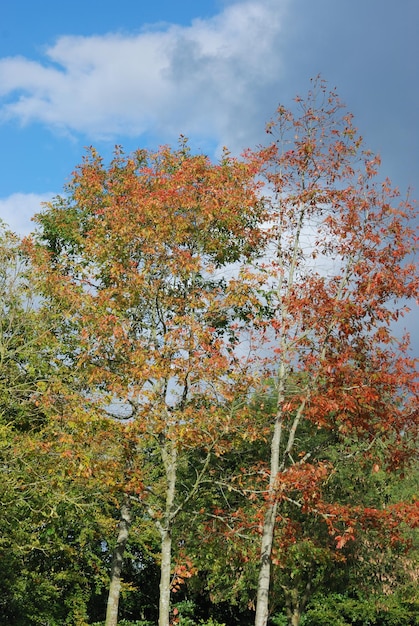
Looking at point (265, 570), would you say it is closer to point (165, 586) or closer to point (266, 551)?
point (266, 551)

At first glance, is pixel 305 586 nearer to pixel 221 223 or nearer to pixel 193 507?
pixel 193 507

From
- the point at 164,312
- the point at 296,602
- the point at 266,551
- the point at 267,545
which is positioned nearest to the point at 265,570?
the point at 266,551

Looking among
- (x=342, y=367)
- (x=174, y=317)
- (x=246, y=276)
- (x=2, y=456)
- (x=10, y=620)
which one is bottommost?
(x=10, y=620)

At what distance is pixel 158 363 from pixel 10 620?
14977 millimetres

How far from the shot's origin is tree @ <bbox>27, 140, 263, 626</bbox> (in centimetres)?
1591

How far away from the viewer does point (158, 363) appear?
16000 millimetres

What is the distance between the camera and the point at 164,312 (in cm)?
1798

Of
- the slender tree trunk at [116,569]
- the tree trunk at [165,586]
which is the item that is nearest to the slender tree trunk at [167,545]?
the tree trunk at [165,586]

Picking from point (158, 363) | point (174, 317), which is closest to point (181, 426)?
point (158, 363)

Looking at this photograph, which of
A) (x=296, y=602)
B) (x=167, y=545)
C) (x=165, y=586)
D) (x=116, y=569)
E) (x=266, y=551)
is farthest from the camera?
(x=296, y=602)

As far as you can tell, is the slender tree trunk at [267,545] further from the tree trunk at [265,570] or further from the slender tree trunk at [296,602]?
the slender tree trunk at [296,602]

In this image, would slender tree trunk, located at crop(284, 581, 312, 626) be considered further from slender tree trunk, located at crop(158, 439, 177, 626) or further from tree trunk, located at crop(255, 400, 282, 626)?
tree trunk, located at crop(255, 400, 282, 626)

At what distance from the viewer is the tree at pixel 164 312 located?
1591cm

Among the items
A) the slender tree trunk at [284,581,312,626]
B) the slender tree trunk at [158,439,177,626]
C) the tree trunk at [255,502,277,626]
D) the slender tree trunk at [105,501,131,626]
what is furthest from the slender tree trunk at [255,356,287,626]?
the slender tree trunk at [284,581,312,626]
